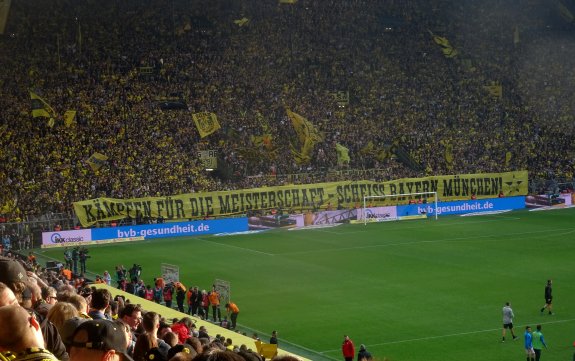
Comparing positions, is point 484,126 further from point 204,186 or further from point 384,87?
point 204,186

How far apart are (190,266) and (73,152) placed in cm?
1615

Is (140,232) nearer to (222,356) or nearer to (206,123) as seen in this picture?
(206,123)

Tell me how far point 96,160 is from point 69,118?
373cm

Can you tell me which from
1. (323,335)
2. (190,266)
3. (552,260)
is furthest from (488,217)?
(323,335)

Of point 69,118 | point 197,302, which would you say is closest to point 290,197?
point 69,118

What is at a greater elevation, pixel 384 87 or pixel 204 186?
pixel 384 87

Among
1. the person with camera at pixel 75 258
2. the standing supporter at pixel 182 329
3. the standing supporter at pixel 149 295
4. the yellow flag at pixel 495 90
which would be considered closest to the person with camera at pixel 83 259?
the person with camera at pixel 75 258

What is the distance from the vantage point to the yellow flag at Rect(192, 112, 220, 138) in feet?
198

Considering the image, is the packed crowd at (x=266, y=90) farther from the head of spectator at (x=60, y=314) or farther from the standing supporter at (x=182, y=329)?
the head of spectator at (x=60, y=314)

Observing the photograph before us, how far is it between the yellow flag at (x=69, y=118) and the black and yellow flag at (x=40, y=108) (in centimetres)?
83

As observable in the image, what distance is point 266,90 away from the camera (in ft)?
217

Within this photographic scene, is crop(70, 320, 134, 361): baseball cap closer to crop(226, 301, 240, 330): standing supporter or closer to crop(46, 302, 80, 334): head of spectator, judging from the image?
crop(46, 302, 80, 334): head of spectator

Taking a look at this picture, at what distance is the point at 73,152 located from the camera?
55125 millimetres

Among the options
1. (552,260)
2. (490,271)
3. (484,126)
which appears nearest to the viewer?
(490,271)
